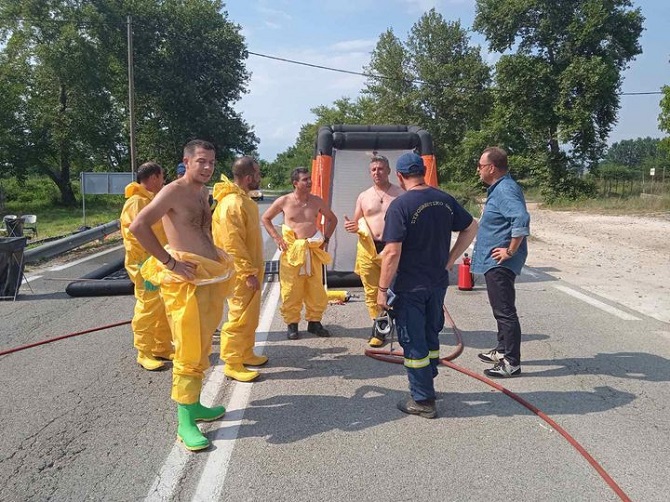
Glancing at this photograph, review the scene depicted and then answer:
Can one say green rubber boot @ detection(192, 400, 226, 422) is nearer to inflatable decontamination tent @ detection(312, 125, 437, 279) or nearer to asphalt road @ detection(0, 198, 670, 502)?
asphalt road @ detection(0, 198, 670, 502)

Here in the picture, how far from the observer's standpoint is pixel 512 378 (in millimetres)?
4660

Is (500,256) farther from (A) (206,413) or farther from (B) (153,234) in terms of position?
(B) (153,234)

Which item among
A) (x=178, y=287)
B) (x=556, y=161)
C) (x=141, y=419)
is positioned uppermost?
(x=556, y=161)

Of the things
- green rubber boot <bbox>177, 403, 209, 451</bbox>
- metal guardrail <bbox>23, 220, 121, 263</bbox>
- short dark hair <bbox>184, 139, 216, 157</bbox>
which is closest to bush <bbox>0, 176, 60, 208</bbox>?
metal guardrail <bbox>23, 220, 121, 263</bbox>

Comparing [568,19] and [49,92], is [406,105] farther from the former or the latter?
[49,92]

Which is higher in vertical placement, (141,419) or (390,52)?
(390,52)

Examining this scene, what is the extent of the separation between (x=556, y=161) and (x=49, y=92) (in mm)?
29366

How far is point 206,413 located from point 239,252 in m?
1.28

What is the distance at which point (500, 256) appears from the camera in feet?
14.9

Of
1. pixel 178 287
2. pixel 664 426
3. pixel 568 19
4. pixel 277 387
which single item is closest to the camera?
pixel 178 287

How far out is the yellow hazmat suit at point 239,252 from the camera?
14.3 ft

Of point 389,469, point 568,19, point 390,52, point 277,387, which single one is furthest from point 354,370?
point 390,52

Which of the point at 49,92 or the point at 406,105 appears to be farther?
the point at 406,105

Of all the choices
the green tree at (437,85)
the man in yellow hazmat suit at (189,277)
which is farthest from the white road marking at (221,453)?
the green tree at (437,85)
